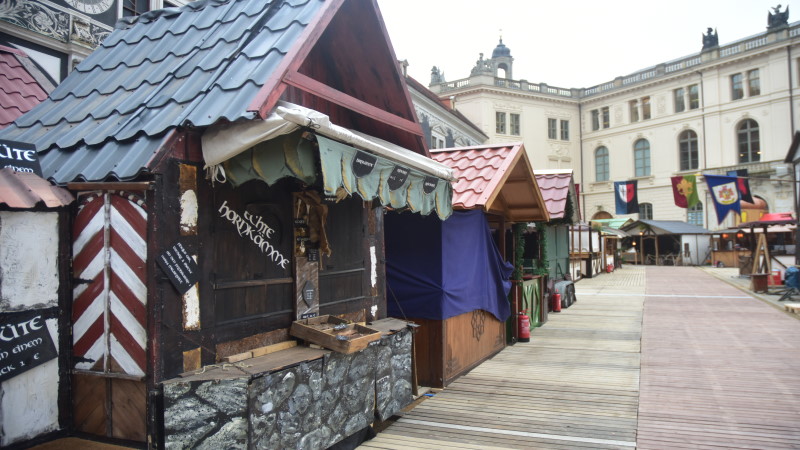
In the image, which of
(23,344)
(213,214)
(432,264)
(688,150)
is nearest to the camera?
(23,344)

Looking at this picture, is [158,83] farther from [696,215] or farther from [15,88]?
[696,215]

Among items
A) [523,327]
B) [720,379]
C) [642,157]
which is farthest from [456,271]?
[642,157]

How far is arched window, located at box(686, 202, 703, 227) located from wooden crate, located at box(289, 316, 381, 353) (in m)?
45.7

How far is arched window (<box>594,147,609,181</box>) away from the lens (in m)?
51.3

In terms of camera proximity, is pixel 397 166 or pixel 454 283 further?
pixel 454 283

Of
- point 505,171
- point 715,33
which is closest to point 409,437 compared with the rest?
point 505,171

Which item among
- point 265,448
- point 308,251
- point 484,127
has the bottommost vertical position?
point 265,448

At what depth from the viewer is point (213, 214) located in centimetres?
431

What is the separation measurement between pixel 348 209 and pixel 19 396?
12.2 ft

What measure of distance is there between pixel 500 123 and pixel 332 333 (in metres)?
45.4

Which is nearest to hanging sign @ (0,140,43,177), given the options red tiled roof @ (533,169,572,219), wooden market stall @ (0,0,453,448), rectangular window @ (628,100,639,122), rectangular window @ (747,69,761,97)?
wooden market stall @ (0,0,453,448)

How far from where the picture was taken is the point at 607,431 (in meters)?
5.99

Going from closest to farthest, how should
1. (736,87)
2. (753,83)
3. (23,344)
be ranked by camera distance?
(23,344) < (753,83) < (736,87)

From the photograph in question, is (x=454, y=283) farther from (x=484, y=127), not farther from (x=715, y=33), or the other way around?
(x=715, y=33)
